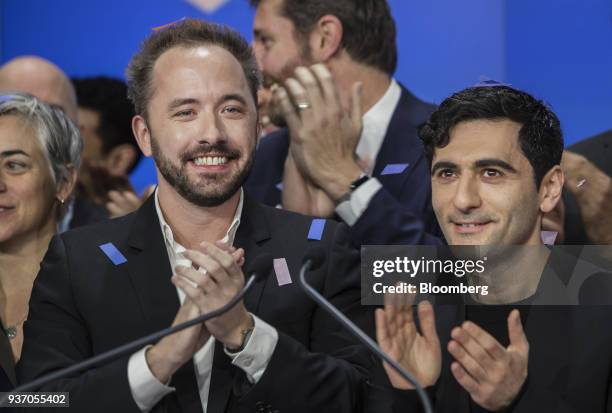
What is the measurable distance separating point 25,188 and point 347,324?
125 cm

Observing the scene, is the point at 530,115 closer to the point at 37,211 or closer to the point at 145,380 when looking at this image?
the point at 145,380

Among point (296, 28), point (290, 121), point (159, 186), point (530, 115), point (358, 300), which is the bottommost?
point (358, 300)

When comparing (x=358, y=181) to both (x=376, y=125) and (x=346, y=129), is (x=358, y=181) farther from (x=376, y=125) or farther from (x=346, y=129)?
(x=376, y=125)

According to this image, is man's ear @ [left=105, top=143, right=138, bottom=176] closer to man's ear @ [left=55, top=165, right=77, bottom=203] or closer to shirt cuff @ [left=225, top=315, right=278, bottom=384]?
man's ear @ [left=55, top=165, right=77, bottom=203]

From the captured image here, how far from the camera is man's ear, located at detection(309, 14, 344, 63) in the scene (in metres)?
3.43

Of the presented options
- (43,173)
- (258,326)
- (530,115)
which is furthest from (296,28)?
(258,326)

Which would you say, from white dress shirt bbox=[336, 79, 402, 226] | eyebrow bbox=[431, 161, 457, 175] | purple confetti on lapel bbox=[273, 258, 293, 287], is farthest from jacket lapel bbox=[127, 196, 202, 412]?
white dress shirt bbox=[336, 79, 402, 226]

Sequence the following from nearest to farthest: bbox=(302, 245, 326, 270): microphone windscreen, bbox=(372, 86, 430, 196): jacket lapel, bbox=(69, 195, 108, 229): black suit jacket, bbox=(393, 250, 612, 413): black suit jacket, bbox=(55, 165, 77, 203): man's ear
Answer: bbox=(302, 245, 326, 270): microphone windscreen → bbox=(393, 250, 612, 413): black suit jacket → bbox=(55, 165, 77, 203): man's ear → bbox=(372, 86, 430, 196): jacket lapel → bbox=(69, 195, 108, 229): black suit jacket

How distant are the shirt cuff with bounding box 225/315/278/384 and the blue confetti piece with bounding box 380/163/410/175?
1.06m

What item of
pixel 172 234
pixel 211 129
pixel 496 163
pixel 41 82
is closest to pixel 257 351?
pixel 172 234

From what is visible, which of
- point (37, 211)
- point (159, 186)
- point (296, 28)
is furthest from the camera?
point (296, 28)

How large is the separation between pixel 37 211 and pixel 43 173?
0.10 m

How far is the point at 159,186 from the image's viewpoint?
94.7 inches

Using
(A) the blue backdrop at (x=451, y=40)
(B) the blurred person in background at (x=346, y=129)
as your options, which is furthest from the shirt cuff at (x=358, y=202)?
(A) the blue backdrop at (x=451, y=40)
